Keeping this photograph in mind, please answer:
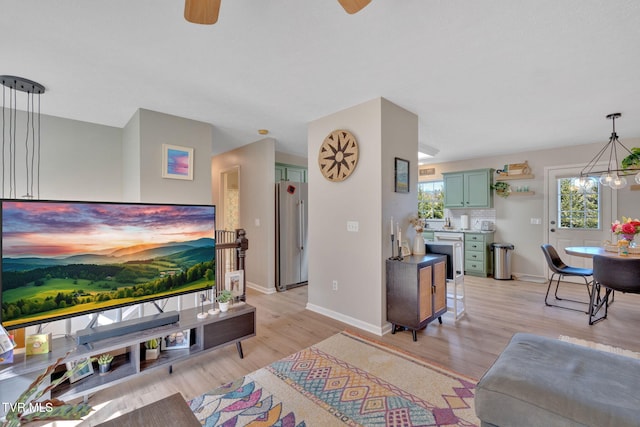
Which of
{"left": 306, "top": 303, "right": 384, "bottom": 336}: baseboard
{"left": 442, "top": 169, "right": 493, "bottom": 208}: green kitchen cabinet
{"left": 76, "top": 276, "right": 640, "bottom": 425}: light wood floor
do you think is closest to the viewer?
{"left": 76, "top": 276, "right": 640, "bottom": 425}: light wood floor

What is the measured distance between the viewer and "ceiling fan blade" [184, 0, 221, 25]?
1.32 m

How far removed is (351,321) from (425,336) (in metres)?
0.79

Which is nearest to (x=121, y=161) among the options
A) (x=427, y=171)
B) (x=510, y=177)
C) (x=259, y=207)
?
(x=259, y=207)

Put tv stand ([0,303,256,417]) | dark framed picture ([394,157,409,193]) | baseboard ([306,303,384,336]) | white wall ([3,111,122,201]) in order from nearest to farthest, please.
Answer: tv stand ([0,303,256,417]), baseboard ([306,303,384,336]), dark framed picture ([394,157,409,193]), white wall ([3,111,122,201])

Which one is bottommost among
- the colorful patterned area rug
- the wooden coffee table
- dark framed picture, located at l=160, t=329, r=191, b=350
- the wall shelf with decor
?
the colorful patterned area rug

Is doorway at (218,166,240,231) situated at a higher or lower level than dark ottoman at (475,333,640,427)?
higher

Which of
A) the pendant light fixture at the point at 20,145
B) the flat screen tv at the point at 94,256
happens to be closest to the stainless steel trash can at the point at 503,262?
the flat screen tv at the point at 94,256

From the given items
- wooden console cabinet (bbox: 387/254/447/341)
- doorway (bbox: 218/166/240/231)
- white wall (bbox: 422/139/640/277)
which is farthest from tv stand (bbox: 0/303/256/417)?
white wall (bbox: 422/139/640/277)

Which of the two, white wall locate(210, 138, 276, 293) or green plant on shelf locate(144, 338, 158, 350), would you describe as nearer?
green plant on shelf locate(144, 338, 158, 350)

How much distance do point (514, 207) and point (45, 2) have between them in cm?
671

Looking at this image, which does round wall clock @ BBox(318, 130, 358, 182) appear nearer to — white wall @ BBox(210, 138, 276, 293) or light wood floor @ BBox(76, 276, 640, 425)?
white wall @ BBox(210, 138, 276, 293)

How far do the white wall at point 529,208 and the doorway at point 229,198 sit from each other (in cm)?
502

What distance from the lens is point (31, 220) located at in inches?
64.1

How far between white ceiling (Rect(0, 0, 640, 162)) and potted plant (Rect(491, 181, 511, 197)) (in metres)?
2.11
